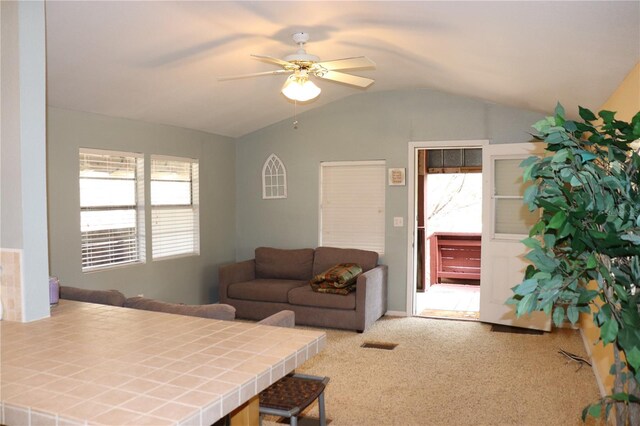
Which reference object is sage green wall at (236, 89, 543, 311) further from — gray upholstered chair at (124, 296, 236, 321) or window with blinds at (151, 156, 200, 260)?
gray upholstered chair at (124, 296, 236, 321)

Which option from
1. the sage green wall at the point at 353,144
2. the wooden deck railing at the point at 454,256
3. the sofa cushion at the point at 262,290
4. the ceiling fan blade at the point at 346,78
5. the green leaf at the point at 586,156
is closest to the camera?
the green leaf at the point at 586,156

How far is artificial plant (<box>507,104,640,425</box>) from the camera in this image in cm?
148

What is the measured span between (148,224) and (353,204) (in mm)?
2543

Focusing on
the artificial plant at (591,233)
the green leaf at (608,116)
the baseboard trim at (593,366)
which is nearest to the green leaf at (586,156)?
the artificial plant at (591,233)

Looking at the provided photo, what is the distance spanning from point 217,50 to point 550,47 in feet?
7.98

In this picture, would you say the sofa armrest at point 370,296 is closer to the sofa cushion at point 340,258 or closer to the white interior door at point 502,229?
the sofa cushion at point 340,258

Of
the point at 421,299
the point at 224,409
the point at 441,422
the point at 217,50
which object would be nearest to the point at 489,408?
the point at 441,422

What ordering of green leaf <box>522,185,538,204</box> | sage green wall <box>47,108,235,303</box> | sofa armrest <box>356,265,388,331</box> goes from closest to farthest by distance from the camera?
green leaf <box>522,185,538,204</box>
sage green wall <box>47,108,235,303</box>
sofa armrest <box>356,265,388,331</box>

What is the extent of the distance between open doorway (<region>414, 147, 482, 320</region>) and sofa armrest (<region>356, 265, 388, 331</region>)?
2.80ft

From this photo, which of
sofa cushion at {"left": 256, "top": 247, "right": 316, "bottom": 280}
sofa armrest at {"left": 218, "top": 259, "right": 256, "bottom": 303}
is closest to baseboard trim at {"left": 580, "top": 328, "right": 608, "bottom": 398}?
sofa cushion at {"left": 256, "top": 247, "right": 316, "bottom": 280}

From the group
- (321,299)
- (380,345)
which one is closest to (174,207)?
(321,299)

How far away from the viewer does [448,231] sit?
873 centimetres

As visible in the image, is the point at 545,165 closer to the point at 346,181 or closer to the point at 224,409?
the point at 224,409

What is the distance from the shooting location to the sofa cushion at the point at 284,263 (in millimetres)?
6445
